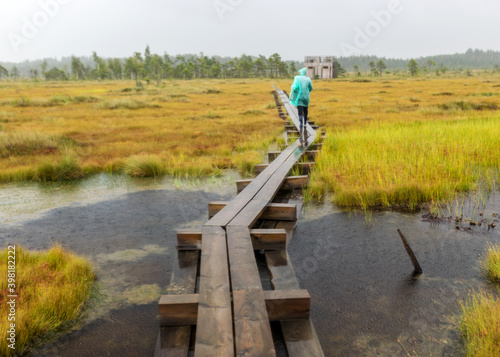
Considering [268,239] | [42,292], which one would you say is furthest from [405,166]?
[42,292]

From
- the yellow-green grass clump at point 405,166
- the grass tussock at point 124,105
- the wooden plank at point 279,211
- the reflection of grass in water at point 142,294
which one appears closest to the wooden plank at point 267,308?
the reflection of grass in water at point 142,294

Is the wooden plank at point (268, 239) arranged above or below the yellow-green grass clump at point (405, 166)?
below

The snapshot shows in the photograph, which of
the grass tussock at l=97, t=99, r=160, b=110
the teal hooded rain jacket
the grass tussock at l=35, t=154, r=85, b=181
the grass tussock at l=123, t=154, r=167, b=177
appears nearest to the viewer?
the grass tussock at l=35, t=154, r=85, b=181

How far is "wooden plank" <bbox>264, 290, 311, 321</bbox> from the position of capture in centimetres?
282

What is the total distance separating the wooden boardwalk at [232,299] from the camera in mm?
2379

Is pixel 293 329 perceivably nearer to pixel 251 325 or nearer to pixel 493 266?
pixel 251 325

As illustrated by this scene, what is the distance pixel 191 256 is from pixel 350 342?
6.42ft

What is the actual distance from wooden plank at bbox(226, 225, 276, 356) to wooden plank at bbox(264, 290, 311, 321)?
0.14 m

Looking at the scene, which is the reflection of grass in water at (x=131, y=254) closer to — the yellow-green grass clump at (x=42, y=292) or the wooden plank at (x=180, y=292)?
the yellow-green grass clump at (x=42, y=292)

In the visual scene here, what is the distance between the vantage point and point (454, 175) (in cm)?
678

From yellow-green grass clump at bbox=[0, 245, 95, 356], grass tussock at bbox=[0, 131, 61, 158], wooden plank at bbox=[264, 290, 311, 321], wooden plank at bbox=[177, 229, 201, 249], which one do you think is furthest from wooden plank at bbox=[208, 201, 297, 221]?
grass tussock at bbox=[0, 131, 61, 158]

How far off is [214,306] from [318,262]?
1.83m

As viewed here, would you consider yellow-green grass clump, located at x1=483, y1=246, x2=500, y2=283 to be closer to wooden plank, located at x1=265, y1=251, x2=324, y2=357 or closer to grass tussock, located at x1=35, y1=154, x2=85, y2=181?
wooden plank, located at x1=265, y1=251, x2=324, y2=357

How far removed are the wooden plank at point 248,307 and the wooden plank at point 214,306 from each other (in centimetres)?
6
